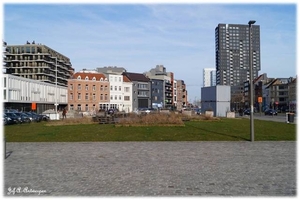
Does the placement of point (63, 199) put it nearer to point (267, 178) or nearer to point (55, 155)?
point (267, 178)

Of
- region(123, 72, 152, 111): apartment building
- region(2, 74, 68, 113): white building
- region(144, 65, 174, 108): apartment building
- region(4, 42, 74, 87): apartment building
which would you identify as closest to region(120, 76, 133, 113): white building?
region(123, 72, 152, 111): apartment building

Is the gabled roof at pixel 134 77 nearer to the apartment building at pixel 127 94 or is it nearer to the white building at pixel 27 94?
the apartment building at pixel 127 94

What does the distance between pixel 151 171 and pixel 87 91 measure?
3593 inches

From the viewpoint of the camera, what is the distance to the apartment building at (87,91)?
9812cm

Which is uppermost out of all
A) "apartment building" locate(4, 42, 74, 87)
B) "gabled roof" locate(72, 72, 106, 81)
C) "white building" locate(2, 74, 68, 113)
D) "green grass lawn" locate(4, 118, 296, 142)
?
"apartment building" locate(4, 42, 74, 87)

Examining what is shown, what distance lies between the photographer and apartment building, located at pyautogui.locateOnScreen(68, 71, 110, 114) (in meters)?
98.1

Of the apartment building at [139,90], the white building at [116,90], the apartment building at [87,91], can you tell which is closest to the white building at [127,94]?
the white building at [116,90]

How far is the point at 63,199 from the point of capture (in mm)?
7137

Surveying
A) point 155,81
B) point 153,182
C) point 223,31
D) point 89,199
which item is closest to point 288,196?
point 153,182

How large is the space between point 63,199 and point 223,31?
309 feet

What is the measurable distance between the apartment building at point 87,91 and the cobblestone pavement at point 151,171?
3294 inches

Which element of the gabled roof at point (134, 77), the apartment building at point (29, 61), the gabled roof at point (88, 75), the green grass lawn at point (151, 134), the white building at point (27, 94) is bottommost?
the green grass lawn at point (151, 134)

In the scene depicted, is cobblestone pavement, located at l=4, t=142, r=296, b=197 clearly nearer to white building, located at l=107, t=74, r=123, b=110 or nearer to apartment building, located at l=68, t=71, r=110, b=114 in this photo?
apartment building, located at l=68, t=71, r=110, b=114

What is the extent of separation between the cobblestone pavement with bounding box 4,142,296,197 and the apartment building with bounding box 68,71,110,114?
83656 mm
